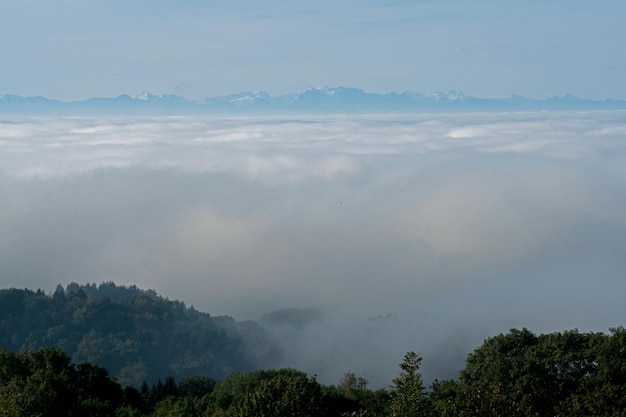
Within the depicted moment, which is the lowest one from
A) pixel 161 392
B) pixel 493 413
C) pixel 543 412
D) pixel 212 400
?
pixel 161 392

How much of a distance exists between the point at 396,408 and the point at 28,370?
32.1 meters

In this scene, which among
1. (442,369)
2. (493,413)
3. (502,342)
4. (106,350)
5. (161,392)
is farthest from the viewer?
(106,350)

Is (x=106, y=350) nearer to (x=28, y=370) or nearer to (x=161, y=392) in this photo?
(x=161, y=392)

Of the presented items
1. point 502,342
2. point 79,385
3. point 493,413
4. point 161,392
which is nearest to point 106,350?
point 161,392

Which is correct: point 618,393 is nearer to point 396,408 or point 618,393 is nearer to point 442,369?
point 396,408

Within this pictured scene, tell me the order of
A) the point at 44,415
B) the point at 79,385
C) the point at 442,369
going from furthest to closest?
1. the point at 442,369
2. the point at 79,385
3. the point at 44,415

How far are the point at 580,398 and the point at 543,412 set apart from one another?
7.25 feet

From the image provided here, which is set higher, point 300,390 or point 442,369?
point 300,390

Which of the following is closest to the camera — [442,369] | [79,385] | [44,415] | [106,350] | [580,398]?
[580,398]

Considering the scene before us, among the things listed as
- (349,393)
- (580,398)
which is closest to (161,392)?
(349,393)

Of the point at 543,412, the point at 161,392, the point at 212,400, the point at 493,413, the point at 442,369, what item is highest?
the point at 493,413

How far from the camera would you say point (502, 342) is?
1748 inches

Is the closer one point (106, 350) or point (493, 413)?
point (493, 413)

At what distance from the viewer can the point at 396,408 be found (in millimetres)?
23172
